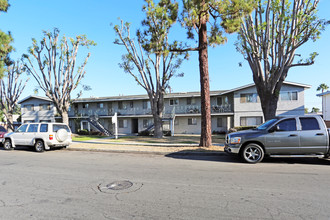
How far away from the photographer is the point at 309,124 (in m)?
7.25

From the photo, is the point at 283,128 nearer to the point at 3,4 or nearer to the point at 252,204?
the point at 252,204

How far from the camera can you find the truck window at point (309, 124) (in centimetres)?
718

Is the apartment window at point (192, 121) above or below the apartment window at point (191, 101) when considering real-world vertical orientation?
below

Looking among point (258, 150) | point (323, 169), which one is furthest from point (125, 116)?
point (323, 169)

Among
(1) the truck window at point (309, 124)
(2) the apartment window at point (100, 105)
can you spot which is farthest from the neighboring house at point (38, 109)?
(1) the truck window at point (309, 124)

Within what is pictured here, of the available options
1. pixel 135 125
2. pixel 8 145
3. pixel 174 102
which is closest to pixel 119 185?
pixel 8 145

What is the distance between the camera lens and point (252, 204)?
3748 mm

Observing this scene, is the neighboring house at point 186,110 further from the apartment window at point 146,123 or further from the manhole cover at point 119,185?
the manhole cover at point 119,185

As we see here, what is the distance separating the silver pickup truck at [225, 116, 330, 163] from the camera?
7.07 metres

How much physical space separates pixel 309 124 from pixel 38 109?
36.6 m

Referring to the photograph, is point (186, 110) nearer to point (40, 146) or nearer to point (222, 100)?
point (222, 100)

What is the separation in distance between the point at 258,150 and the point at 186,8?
26.2 feet

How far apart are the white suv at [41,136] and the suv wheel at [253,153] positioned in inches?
389

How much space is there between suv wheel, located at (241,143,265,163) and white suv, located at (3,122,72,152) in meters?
9.89
